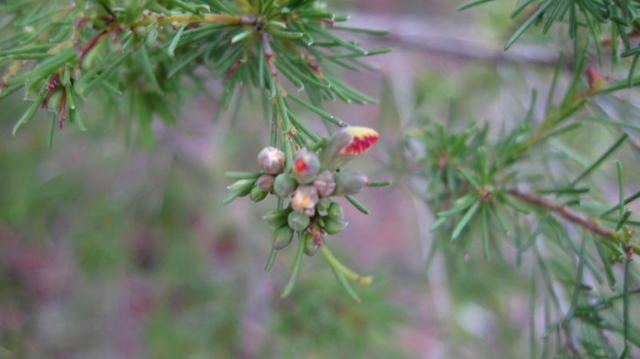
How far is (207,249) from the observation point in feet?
10.3

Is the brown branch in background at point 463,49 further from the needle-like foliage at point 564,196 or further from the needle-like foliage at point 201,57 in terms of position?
the needle-like foliage at point 201,57

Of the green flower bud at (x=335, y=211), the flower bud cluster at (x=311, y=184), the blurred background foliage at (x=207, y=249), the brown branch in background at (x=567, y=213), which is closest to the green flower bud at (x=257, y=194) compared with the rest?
the flower bud cluster at (x=311, y=184)

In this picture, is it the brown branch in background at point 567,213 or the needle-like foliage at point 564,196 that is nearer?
the needle-like foliage at point 564,196

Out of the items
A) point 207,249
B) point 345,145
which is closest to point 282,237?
point 345,145

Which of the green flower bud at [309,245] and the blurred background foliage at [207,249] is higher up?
the green flower bud at [309,245]

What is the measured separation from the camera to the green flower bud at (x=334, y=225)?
68 centimetres

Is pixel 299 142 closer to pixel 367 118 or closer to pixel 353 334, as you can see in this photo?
pixel 353 334

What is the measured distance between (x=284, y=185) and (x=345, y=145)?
0.10m

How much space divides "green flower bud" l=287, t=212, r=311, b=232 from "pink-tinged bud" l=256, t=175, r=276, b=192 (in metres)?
0.06

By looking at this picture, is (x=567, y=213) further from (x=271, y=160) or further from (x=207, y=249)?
(x=207, y=249)

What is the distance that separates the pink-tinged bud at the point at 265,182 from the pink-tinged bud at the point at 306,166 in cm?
6

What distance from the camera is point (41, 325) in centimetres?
281

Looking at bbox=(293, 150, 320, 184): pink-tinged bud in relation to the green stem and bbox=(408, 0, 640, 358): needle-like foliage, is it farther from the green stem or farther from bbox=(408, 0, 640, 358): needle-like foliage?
bbox=(408, 0, 640, 358): needle-like foliage

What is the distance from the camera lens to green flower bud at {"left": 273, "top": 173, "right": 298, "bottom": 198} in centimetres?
65
